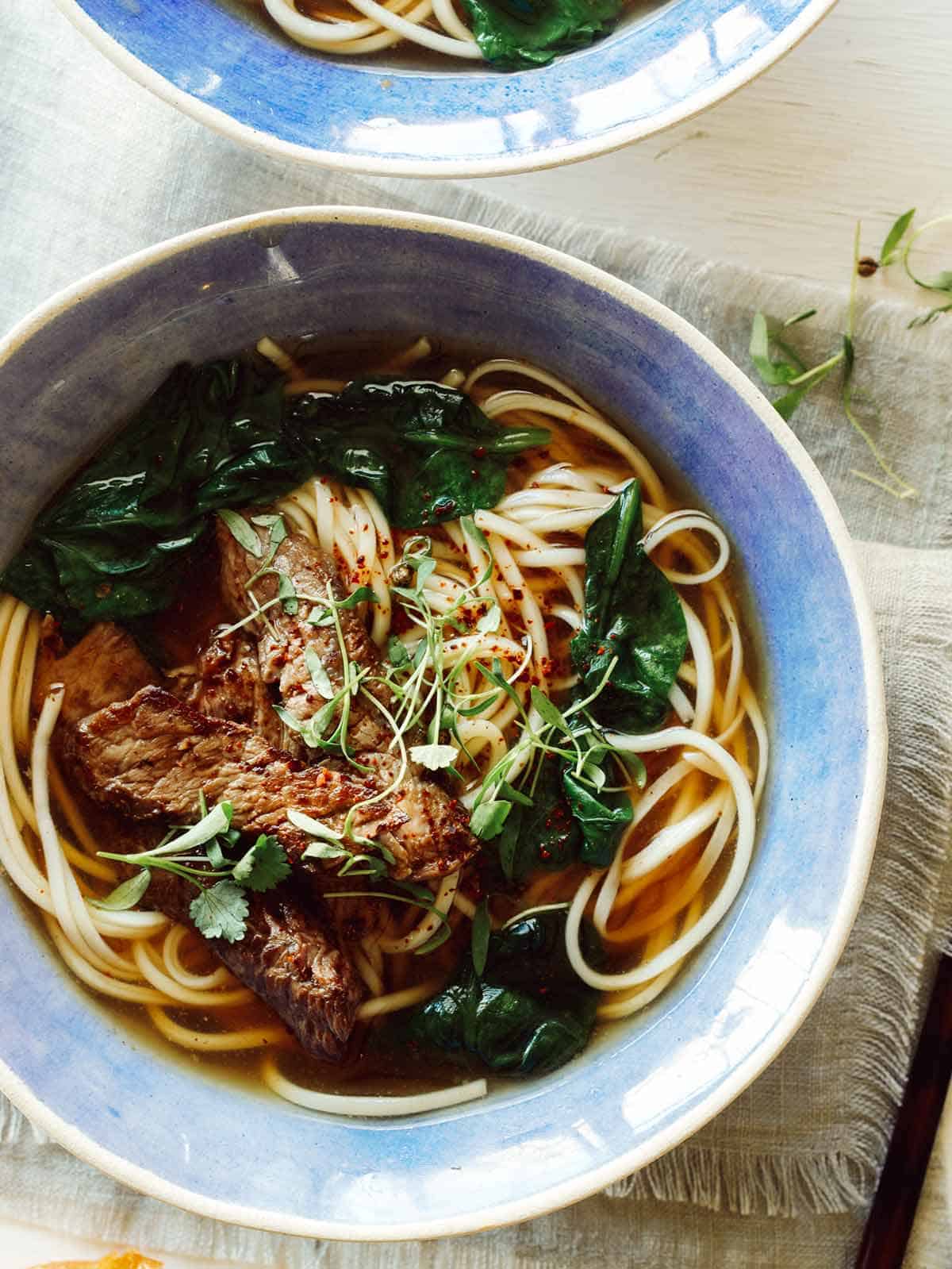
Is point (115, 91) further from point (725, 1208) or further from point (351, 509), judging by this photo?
point (725, 1208)

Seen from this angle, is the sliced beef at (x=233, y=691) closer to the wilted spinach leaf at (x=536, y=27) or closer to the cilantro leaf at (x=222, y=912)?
the cilantro leaf at (x=222, y=912)

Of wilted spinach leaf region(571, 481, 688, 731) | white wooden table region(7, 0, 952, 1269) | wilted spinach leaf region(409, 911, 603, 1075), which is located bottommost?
wilted spinach leaf region(409, 911, 603, 1075)

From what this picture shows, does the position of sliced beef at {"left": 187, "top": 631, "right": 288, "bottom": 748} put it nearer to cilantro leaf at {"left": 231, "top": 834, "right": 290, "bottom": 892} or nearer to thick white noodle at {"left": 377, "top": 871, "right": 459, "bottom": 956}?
cilantro leaf at {"left": 231, "top": 834, "right": 290, "bottom": 892}

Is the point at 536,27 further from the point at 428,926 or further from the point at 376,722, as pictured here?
the point at 428,926

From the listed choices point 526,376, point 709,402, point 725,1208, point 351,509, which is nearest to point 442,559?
point 351,509

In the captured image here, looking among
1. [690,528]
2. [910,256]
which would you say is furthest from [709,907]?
[910,256]

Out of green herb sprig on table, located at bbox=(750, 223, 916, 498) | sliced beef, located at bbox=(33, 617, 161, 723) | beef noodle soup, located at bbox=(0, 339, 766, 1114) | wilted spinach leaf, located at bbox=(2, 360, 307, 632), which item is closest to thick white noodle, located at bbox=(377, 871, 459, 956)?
beef noodle soup, located at bbox=(0, 339, 766, 1114)

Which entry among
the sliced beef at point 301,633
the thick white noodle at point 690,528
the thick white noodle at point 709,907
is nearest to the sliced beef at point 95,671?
the sliced beef at point 301,633
